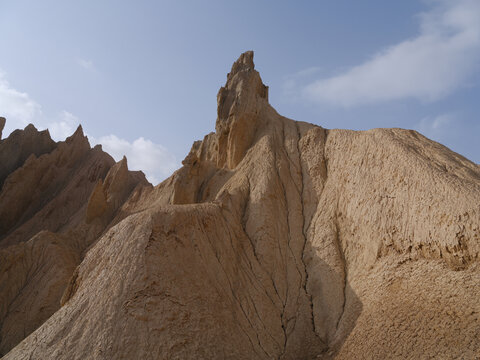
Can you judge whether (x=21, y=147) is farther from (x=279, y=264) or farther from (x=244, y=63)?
(x=279, y=264)

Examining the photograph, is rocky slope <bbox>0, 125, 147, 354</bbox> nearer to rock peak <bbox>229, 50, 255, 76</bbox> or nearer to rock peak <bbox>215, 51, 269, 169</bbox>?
Answer: rock peak <bbox>215, 51, 269, 169</bbox>

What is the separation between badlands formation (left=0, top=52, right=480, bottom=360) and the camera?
37.4 feet

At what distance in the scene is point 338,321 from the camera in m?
13.2

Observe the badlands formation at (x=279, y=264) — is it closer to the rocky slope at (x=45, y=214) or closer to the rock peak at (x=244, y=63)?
the rocky slope at (x=45, y=214)

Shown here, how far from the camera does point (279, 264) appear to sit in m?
15.8

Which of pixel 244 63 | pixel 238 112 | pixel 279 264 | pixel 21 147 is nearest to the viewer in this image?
pixel 279 264


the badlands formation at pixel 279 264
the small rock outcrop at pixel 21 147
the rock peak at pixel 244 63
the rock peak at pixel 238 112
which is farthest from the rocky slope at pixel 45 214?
the rock peak at pixel 244 63

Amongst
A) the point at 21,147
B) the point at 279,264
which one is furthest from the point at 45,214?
the point at 279,264

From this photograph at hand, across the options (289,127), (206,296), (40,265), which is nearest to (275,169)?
(289,127)

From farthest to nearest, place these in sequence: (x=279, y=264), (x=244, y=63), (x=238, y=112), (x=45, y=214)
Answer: (x=45, y=214), (x=244, y=63), (x=238, y=112), (x=279, y=264)

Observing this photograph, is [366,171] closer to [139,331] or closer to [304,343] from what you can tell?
[304,343]

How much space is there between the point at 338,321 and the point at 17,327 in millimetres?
14317

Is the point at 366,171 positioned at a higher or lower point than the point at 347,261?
higher

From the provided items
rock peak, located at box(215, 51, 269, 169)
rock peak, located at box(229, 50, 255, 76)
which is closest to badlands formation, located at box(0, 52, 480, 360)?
rock peak, located at box(215, 51, 269, 169)
